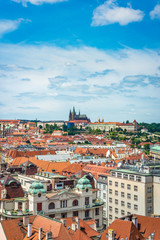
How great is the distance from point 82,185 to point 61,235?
17.4 metres

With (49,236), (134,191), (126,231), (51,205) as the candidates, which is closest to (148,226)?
(126,231)

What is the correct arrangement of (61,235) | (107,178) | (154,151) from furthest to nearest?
1. (154,151)
2. (107,178)
3. (61,235)

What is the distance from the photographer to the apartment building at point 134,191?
56.4 meters

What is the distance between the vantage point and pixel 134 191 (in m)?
58.0

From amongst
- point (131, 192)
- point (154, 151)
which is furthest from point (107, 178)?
point (154, 151)

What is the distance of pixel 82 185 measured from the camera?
5156cm

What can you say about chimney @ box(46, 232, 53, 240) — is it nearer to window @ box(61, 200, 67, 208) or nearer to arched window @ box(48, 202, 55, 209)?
arched window @ box(48, 202, 55, 209)

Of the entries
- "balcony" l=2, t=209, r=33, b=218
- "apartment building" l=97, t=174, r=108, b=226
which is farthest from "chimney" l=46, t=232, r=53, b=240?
"apartment building" l=97, t=174, r=108, b=226

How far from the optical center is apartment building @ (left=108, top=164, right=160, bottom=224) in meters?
56.4

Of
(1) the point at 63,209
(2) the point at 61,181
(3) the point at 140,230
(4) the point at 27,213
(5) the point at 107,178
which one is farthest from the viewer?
(5) the point at 107,178

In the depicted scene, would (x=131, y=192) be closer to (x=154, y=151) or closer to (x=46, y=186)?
(x=46, y=186)

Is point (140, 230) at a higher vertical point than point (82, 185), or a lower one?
lower

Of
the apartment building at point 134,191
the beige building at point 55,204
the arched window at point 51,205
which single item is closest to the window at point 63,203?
the beige building at point 55,204

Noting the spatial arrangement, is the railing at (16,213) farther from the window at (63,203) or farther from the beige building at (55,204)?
the window at (63,203)
